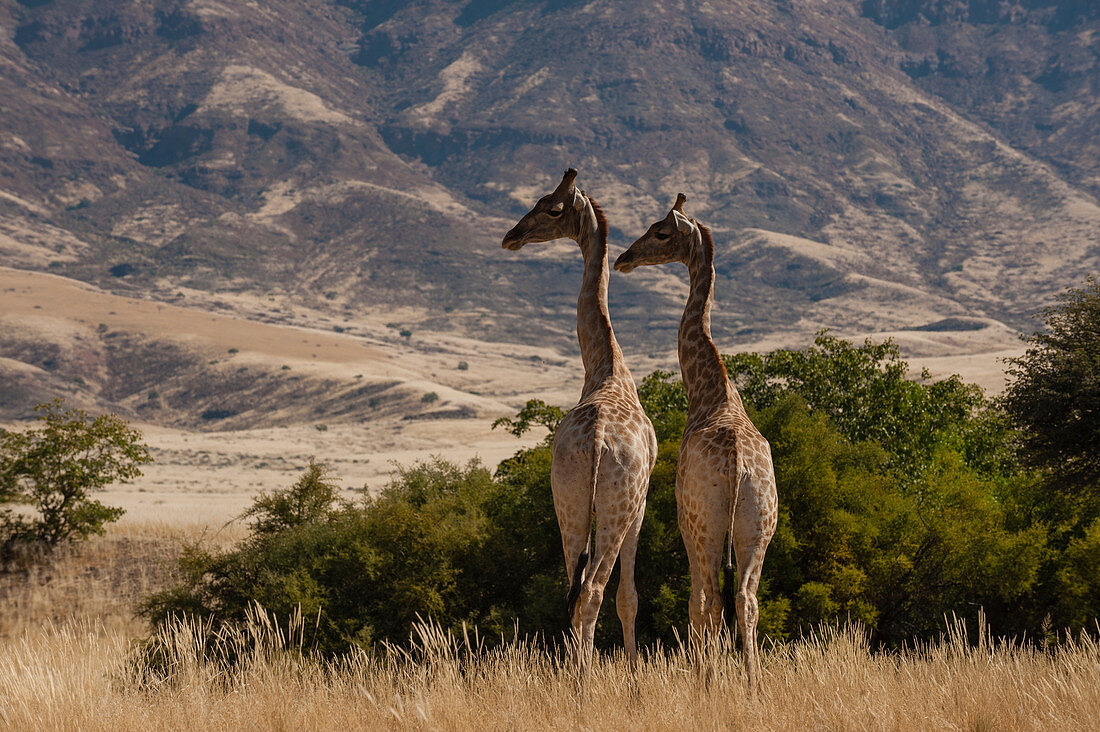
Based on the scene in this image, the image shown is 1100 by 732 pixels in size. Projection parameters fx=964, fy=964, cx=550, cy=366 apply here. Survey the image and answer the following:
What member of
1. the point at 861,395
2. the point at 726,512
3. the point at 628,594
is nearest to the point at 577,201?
the point at 726,512

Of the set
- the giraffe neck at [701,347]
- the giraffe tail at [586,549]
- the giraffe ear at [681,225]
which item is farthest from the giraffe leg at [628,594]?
the giraffe ear at [681,225]

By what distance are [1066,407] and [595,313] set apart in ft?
37.5

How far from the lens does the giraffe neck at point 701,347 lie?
10898 millimetres

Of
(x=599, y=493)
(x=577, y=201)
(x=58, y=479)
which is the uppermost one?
(x=577, y=201)

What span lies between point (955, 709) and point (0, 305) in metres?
171

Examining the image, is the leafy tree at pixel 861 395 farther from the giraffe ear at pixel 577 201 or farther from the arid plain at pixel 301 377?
the arid plain at pixel 301 377

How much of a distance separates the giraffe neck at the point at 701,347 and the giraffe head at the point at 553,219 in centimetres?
144

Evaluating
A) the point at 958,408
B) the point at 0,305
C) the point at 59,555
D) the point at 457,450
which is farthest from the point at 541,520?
the point at 0,305

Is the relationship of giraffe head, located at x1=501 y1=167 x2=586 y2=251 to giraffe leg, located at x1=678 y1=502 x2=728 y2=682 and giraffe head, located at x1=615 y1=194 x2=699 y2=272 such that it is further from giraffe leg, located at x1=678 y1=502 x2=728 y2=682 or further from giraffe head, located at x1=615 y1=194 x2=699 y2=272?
giraffe leg, located at x1=678 y1=502 x2=728 y2=682

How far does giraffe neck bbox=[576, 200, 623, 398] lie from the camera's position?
35.7 ft

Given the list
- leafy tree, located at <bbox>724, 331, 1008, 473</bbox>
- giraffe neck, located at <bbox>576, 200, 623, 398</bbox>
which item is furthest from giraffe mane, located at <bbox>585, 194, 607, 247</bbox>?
leafy tree, located at <bbox>724, 331, 1008, 473</bbox>

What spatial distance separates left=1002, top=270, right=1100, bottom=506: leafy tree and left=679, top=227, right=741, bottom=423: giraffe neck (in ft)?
31.7

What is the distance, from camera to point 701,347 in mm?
11109

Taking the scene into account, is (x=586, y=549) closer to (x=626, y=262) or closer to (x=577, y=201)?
(x=626, y=262)
